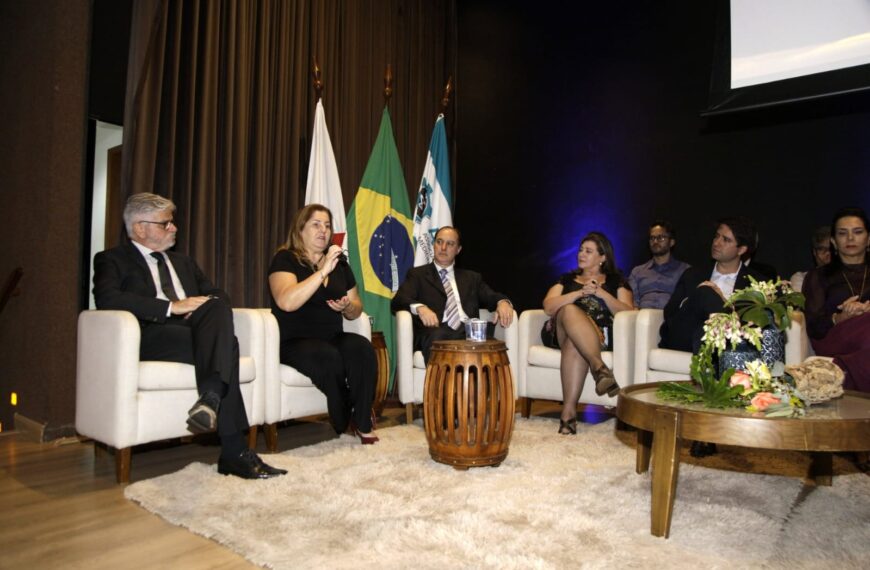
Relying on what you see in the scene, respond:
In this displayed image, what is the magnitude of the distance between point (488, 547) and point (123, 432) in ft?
4.78

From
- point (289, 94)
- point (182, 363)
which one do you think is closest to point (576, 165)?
point (289, 94)

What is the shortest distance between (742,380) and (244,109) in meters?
3.06

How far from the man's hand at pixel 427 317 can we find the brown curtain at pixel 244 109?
106 cm

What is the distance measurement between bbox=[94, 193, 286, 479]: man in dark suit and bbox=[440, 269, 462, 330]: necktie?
1.43 m

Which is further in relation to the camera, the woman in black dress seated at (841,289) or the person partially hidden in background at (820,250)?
the person partially hidden in background at (820,250)

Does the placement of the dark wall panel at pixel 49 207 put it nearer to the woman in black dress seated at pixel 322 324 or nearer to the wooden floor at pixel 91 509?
the wooden floor at pixel 91 509

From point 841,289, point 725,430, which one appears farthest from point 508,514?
point 841,289

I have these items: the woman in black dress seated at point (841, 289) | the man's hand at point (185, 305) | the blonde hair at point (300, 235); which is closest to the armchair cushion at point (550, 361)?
the woman in black dress seated at point (841, 289)

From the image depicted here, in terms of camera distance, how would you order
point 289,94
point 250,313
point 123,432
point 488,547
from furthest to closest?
point 289,94 → point 250,313 → point 123,432 → point 488,547

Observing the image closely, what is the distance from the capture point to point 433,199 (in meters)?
4.94

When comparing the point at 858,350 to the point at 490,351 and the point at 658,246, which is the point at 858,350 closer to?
the point at 658,246

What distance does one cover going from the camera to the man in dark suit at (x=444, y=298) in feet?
11.7

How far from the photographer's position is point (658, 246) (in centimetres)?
408

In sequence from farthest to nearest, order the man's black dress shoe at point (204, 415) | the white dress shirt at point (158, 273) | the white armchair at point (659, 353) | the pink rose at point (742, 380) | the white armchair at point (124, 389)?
the white armchair at point (659, 353), the white dress shirt at point (158, 273), the white armchair at point (124, 389), the man's black dress shoe at point (204, 415), the pink rose at point (742, 380)
